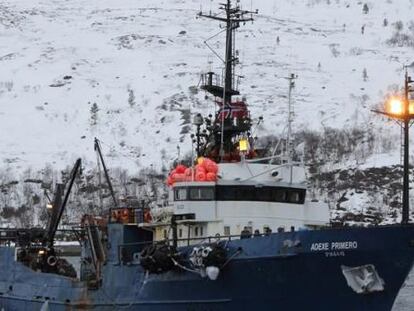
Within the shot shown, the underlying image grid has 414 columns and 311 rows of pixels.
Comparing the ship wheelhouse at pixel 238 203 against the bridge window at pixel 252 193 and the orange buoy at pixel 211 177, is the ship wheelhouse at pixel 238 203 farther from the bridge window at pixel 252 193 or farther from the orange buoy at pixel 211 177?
the orange buoy at pixel 211 177

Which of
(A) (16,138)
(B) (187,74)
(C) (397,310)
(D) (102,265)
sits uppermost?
(B) (187,74)

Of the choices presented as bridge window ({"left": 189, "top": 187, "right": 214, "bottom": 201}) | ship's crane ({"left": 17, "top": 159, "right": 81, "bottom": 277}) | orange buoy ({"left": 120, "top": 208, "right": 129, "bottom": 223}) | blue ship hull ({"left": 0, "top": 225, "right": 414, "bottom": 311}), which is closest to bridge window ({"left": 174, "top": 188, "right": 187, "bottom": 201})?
bridge window ({"left": 189, "top": 187, "right": 214, "bottom": 201})

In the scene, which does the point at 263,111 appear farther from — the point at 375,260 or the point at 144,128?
the point at 375,260

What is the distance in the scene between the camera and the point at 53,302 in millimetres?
34875

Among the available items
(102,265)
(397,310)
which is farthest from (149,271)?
(397,310)

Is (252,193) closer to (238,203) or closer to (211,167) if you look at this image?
(238,203)

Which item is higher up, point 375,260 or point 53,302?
point 375,260

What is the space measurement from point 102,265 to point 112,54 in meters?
164

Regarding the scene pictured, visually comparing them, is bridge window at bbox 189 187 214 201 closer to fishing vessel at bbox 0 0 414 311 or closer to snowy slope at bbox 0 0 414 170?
fishing vessel at bbox 0 0 414 311

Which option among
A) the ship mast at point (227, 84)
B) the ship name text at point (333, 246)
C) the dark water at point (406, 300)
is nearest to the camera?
the ship name text at point (333, 246)

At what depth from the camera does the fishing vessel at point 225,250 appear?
1043 inches

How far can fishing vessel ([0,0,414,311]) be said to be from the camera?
2650 cm

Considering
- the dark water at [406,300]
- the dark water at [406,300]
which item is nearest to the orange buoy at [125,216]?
the dark water at [406,300]

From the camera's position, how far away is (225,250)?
27344 millimetres
